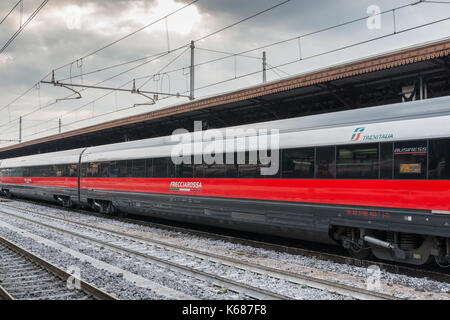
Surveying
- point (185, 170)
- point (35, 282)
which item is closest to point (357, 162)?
point (185, 170)

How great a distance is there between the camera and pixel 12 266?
8398mm

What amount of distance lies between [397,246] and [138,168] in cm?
954

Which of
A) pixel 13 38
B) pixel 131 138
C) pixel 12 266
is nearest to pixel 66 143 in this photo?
pixel 131 138

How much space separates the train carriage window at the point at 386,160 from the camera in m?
7.47

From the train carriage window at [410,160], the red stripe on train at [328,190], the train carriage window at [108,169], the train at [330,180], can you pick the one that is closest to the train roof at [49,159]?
the train carriage window at [108,169]

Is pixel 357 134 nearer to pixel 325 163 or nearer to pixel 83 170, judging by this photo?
pixel 325 163

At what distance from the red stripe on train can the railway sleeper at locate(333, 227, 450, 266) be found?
66 cm

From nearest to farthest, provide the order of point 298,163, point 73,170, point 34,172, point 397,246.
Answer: point 397,246, point 298,163, point 73,170, point 34,172

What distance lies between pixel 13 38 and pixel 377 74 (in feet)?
43.0

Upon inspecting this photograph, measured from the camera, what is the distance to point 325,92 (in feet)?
38.8

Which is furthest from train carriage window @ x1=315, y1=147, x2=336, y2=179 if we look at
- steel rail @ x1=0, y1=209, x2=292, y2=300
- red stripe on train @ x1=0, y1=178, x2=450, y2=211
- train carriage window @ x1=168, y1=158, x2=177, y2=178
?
train carriage window @ x1=168, y1=158, x2=177, y2=178

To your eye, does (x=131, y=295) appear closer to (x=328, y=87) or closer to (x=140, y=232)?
(x=140, y=232)

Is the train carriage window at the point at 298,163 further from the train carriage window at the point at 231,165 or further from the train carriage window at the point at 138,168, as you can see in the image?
the train carriage window at the point at 138,168

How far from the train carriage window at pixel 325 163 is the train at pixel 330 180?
0.02m
